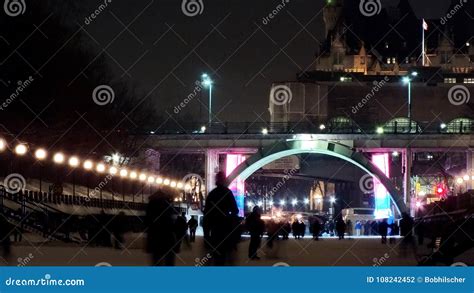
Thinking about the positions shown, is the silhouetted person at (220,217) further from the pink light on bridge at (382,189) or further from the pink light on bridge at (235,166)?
the pink light on bridge at (235,166)

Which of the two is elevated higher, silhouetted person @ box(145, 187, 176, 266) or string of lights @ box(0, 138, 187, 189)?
string of lights @ box(0, 138, 187, 189)

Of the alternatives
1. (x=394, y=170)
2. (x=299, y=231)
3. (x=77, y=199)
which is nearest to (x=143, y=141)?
(x=77, y=199)

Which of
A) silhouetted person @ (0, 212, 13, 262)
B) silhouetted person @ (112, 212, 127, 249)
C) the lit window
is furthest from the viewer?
the lit window

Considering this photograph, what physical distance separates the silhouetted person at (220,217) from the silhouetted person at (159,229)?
22.6 inches

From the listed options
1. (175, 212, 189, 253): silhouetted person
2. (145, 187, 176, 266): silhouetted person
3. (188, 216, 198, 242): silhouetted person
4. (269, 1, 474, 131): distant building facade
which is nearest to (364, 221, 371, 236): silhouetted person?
(269, 1, 474, 131): distant building facade

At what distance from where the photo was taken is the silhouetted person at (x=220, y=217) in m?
12.9

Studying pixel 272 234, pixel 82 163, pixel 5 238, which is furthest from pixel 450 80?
pixel 5 238

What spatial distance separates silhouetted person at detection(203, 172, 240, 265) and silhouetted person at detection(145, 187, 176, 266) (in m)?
0.57

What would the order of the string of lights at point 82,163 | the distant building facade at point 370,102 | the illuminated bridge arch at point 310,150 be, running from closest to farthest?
the string of lights at point 82,163, the illuminated bridge arch at point 310,150, the distant building facade at point 370,102

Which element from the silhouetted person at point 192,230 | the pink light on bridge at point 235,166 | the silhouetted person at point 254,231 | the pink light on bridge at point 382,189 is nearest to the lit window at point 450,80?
the pink light on bridge at point 382,189

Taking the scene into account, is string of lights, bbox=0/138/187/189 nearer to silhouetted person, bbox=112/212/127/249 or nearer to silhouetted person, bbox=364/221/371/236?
silhouetted person, bbox=112/212/127/249

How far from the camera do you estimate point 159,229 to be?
43.8ft

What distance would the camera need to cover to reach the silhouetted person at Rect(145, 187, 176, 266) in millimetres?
13203
